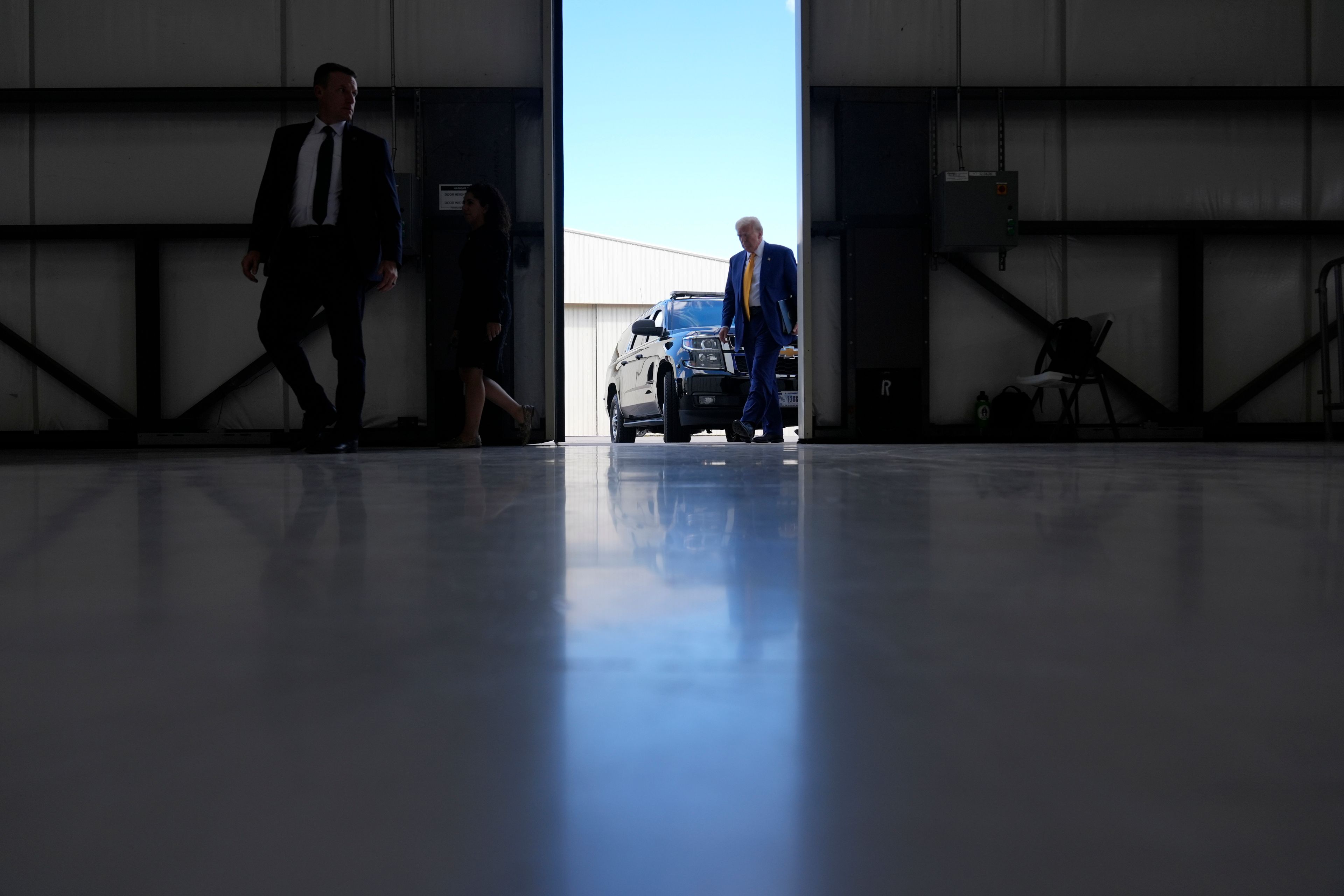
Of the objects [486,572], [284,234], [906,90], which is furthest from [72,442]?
[486,572]

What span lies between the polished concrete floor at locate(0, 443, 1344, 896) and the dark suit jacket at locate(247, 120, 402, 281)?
3177 mm

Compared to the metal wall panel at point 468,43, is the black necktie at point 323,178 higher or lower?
lower

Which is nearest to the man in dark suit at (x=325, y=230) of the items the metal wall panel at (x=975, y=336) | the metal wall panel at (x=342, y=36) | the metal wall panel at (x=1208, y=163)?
the metal wall panel at (x=342, y=36)

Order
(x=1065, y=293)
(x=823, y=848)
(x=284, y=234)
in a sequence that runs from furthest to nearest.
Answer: (x=1065, y=293)
(x=284, y=234)
(x=823, y=848)

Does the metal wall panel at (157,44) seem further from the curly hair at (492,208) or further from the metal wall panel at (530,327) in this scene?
the curly hair at (492,208)

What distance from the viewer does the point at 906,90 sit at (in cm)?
706

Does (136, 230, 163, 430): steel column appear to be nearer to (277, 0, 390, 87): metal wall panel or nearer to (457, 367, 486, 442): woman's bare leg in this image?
(277, 0, 390, 87): metal wall panel

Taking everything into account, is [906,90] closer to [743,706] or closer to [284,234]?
[284,234]

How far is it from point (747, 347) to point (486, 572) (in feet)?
19.5

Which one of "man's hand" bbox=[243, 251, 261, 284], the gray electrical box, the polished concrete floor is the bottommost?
the polished concrete floor

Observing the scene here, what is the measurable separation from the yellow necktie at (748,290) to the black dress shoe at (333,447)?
10.8 ft

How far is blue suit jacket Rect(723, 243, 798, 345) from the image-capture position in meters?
6.56

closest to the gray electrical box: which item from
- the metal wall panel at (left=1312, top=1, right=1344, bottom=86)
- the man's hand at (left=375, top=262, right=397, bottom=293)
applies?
the metal wall panel at (left=1312, top=1, right=1344, bottom=86)

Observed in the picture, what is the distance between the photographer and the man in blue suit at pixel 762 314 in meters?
6.58
